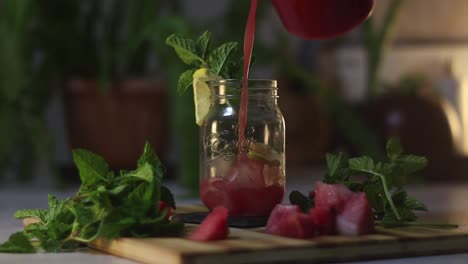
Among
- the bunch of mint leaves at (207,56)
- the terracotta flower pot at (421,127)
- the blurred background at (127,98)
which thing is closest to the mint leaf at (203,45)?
the bunch of mint leaves at (207,56)

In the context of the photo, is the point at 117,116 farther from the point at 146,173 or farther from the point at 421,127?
the point at 146,173

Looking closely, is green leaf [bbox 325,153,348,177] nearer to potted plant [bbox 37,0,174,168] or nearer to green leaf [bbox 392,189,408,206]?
green leaf [bbox 392,189,408,206]

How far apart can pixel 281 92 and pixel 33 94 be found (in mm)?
660

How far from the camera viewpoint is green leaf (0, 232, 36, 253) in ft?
3.18

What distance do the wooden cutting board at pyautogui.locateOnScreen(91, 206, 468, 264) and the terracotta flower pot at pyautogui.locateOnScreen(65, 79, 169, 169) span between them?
43.4 inches

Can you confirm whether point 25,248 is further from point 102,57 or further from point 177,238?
point 102,57

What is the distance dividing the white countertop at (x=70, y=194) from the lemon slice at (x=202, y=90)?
0.64ft

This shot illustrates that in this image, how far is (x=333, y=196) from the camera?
39.3 inches

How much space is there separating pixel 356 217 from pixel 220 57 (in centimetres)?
22

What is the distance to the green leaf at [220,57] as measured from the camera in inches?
41.9

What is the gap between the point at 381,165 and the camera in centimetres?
109

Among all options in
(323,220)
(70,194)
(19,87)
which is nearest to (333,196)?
(323,220)

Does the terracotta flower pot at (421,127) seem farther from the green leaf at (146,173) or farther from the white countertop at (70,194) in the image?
the green leaf at (146,173)

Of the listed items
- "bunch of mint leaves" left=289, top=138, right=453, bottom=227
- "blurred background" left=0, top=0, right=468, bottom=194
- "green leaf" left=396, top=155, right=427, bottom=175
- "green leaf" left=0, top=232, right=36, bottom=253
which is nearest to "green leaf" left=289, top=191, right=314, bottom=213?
"bunch of mint leaves" left=289, top=138, right=453, bottom=227
